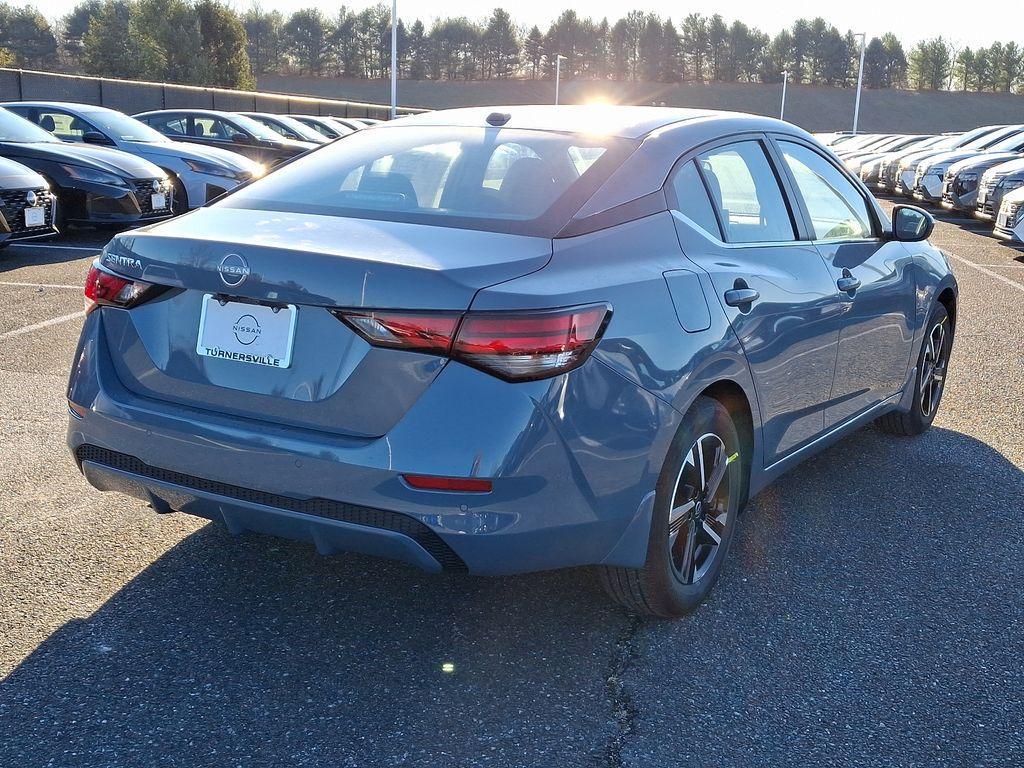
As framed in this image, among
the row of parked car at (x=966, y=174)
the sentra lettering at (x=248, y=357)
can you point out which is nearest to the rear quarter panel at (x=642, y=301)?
the sentra lettering at (x=248, y=357)

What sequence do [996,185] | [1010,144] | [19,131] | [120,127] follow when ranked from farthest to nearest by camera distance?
[1010,144] → [996,185] → [120,127] → [19,131]

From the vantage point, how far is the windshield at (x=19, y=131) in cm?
1162

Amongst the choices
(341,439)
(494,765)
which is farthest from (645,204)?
(494,765)

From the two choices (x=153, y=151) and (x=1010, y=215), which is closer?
(x=1010, y=215)

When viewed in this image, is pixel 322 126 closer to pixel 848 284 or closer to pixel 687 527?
pixel 848 284

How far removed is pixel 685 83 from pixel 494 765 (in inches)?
4683

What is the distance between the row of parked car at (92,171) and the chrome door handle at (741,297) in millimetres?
7637

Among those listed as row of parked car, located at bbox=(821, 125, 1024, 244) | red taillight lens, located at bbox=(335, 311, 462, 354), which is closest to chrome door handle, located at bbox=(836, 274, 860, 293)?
red taillight lens, located at bbox=(335, 311, 462, 354)

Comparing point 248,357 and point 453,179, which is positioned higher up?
point 453,179

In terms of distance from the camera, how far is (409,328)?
2.54 m

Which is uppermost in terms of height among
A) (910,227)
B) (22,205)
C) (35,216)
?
(910,227)

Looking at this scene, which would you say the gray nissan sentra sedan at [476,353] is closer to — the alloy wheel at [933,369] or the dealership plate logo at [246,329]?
the dealership plate logo at [246,329]

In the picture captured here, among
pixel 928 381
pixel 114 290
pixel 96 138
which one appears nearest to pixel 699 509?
pixel 114 290

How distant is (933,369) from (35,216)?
319 inches
